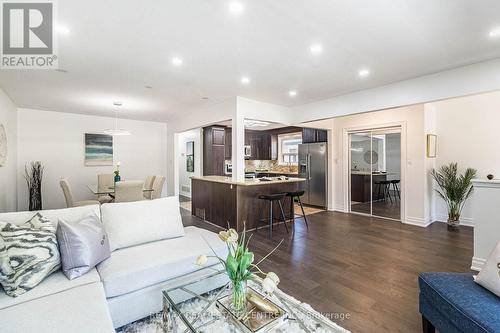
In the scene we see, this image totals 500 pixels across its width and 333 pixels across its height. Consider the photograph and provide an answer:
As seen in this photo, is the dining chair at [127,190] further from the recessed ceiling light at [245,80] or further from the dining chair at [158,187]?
the recessed ceiling light at [245,80]

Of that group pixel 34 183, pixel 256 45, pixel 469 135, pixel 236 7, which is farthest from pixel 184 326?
pixel 469 135

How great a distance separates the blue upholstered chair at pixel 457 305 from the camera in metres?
1.28

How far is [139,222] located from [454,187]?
5583 millimetres

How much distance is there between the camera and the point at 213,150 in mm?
7371

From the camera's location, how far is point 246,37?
252 centimetres

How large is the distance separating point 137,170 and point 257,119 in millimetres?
4354

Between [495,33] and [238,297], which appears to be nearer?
[238,297]

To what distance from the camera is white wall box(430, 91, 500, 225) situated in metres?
4.53

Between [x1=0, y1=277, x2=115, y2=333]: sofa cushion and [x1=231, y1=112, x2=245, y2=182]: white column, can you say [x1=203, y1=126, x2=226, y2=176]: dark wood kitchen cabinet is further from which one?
[x1=0, y1=277, x2=115, y2=333]: sofa cushion

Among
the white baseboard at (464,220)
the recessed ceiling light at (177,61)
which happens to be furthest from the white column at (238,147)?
the white baseboard at (464,220)

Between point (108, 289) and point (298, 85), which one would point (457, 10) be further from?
point (108, 289)

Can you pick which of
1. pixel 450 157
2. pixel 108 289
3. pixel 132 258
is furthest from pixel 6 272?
pixel 450 157

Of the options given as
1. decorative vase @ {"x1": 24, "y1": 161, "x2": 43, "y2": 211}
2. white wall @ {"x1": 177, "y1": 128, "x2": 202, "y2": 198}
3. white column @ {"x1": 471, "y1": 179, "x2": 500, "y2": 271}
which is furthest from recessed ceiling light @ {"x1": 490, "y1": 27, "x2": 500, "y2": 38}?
decorative vase @ {"x1": 24, "y1": 161, "x2": 43, "y2": 211}

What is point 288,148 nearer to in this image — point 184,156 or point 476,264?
point 184,156
